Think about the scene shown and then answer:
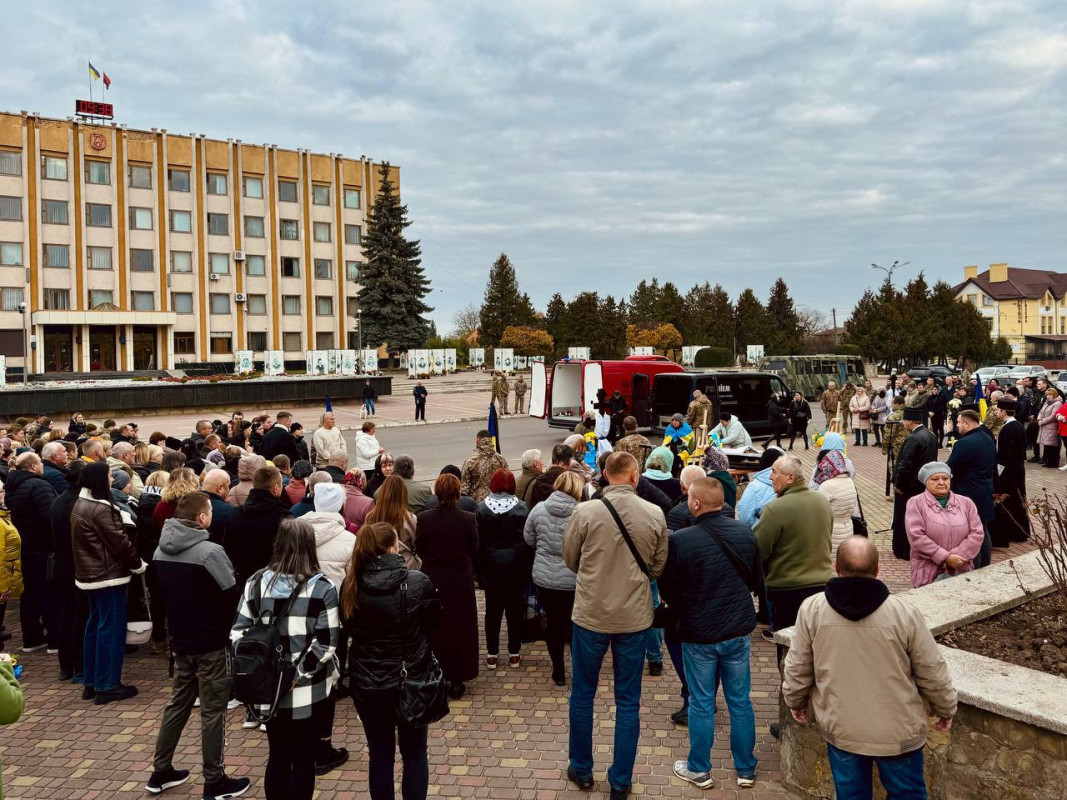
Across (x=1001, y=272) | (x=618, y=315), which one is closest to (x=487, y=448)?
(x=618, y=315)

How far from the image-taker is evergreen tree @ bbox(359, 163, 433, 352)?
5641 cm

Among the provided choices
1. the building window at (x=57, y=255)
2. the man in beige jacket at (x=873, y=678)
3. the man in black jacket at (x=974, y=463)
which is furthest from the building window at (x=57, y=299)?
the man in beige jacket at (x=873, y=678)

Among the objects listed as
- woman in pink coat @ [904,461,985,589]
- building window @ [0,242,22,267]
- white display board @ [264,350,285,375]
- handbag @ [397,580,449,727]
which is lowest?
handbag @ [397,580,449,727]

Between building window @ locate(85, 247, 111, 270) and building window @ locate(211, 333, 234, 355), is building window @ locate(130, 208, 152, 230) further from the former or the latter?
building window @ locate(211, 333, 234, 355)

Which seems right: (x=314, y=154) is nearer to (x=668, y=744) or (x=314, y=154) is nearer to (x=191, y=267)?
(x=191, y=267)

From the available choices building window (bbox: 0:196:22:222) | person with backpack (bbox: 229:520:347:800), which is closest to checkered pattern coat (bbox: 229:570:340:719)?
person with backpack (bbox: 229:520:347:800)

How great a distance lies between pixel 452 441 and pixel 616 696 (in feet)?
66.0

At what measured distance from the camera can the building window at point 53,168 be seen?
5506 centimetres

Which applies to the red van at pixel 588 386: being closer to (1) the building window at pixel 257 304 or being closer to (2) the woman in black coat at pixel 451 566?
(2) the woman in black coat at pixel 451 566

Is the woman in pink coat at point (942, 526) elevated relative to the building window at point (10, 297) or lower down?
lower down

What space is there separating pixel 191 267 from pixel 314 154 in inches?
537

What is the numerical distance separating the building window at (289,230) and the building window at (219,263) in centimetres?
472

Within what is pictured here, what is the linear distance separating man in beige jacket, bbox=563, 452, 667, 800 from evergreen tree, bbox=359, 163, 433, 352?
53347 mm

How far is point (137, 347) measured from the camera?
56969mm
